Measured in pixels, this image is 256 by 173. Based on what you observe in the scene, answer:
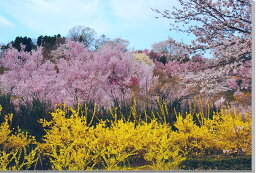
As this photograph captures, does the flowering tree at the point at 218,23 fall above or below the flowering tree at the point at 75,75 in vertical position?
above

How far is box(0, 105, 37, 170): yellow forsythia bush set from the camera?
4.24 m

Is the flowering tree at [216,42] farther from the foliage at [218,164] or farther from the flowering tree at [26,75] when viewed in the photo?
the flowering tree at [26,75]

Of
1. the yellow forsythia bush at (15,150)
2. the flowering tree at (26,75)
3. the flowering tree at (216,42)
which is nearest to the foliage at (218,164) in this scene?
the flowering tree at (216,42)

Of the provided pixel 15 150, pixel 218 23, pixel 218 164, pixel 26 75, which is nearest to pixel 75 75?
pixel 26 75

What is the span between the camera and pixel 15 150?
14.3ft

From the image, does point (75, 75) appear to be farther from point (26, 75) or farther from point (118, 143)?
point (118, 143)

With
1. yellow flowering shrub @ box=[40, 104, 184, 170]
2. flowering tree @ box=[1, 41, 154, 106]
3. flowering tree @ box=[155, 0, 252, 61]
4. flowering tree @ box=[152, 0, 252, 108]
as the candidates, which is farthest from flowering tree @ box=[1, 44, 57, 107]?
flowering tree @ box=[155, 0, 252, 61]

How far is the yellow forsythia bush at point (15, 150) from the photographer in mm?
4238

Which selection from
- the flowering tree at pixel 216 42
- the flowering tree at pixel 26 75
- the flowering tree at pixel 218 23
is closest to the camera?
the flowering tree at pixel 216 42

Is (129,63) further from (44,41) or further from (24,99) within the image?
(24,99)

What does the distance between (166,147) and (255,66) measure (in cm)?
186

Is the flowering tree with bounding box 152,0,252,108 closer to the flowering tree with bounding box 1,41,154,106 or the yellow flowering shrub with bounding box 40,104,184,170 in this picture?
the flowering tree with bounding box 1,41,154,106

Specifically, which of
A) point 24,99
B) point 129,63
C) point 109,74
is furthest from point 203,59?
point 24,99

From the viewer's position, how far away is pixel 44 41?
5074mm
